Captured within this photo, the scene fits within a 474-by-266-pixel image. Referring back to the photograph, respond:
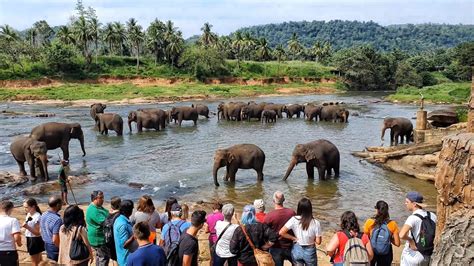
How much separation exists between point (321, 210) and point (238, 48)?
282ft

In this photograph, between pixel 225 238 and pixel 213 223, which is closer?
pixel 225 238

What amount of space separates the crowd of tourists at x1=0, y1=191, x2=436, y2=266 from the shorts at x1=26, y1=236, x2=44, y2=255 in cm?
1

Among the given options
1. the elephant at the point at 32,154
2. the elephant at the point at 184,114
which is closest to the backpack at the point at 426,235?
the elephant at the point at 32,154

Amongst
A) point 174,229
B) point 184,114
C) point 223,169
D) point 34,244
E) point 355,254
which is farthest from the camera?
point 184,114

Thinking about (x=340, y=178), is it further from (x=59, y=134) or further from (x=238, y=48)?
(x=238, y=48)

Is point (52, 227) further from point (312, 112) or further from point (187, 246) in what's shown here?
point (312, 112)

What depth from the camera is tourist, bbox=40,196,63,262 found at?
687cm

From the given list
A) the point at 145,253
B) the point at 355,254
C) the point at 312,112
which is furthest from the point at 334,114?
the point at 145,253

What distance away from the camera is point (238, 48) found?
98.2m

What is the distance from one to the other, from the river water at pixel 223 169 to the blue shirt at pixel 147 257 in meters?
8.05

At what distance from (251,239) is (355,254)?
1308mm

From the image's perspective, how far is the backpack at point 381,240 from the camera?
245 inches

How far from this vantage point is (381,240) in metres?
6.23

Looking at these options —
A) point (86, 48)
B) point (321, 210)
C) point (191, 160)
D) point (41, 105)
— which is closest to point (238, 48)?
point (86, 48)
